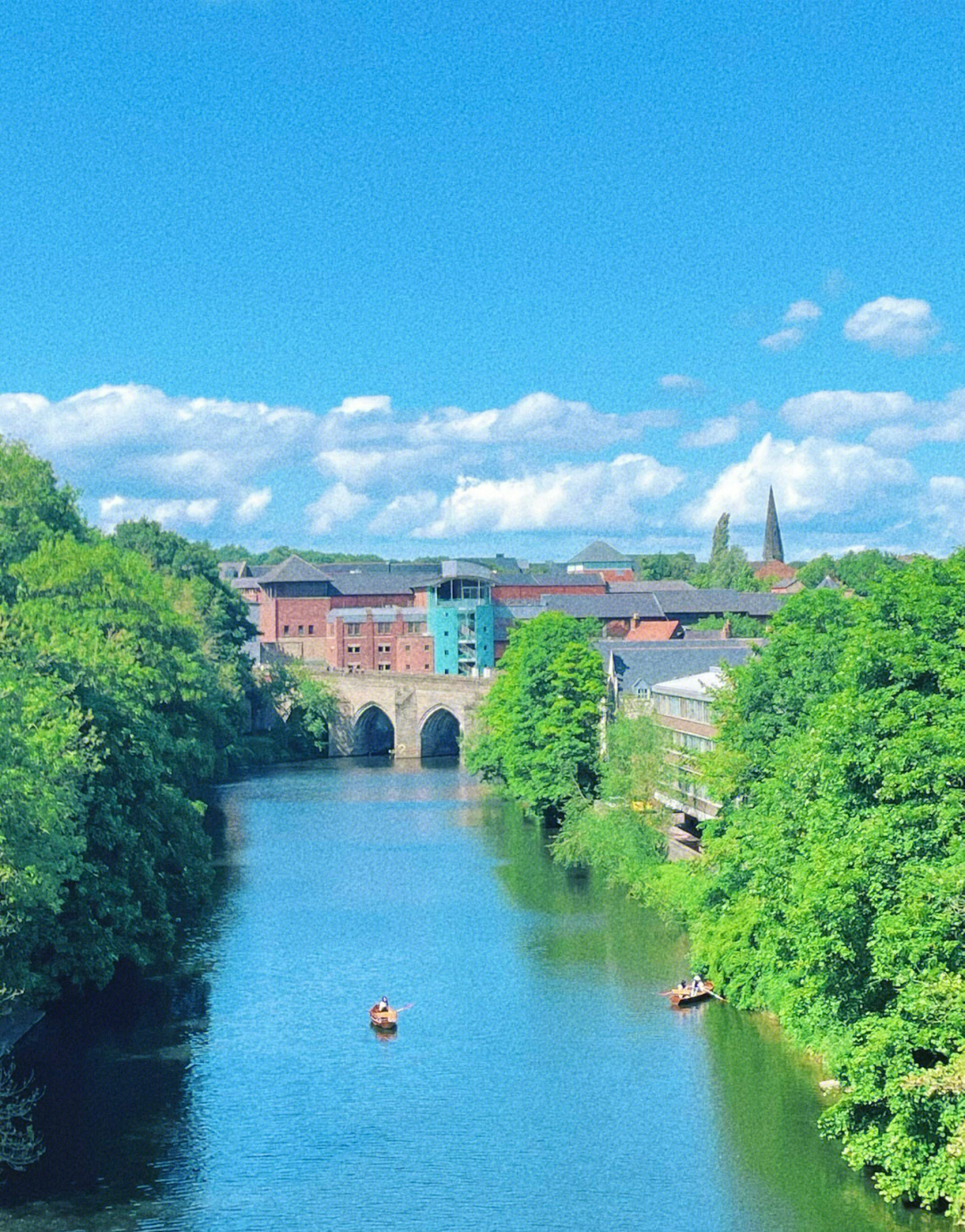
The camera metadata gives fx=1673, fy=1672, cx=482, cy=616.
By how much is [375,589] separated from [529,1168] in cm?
12678

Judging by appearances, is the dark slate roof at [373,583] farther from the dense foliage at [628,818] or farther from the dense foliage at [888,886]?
the dense foliage at [888,886]

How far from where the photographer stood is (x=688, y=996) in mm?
41531

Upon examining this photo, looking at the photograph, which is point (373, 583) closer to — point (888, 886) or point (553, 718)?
point (553, 718)

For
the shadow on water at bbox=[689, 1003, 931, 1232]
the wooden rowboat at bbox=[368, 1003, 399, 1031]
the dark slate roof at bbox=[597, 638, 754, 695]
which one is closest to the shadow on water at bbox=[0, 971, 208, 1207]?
the wooden rowboat at bbox=[368, 1003, 399, 1031]

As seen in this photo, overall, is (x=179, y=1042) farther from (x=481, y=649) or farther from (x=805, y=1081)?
(x=481, y=649)

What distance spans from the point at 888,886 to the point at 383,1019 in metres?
16.3

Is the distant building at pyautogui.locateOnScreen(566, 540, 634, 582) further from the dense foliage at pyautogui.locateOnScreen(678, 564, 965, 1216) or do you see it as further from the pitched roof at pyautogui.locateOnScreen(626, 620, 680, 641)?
the dense foliage at pyautogui.locateOnScreen(678, 564, 965, 1216)

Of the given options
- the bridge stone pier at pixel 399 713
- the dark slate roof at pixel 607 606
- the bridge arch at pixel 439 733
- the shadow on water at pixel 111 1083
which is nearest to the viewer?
the shadow on water at pixel 111 1083

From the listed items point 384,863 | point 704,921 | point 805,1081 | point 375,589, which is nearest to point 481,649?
point 375,589

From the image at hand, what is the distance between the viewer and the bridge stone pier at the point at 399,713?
113 metres

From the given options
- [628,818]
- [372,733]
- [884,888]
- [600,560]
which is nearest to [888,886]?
[884,888]

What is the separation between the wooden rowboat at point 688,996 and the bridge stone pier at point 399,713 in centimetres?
6820

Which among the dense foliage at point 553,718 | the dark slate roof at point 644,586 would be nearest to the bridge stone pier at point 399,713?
the dense foliage at point 553,718

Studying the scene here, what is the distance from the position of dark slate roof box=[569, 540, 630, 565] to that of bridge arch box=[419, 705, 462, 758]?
71.9m
